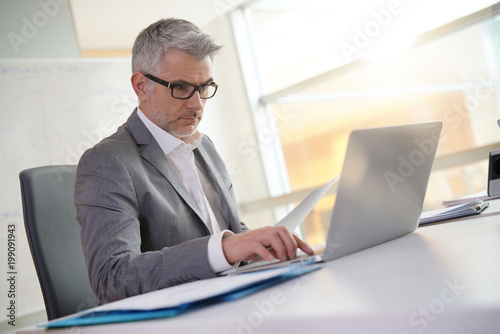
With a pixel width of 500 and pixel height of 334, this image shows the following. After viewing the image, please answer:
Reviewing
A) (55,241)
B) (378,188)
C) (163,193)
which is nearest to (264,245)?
(378,188)

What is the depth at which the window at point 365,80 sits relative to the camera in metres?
3.75

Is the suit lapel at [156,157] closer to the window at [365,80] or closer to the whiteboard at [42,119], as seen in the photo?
the whiteboard at [42,119]

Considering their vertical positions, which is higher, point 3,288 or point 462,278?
point 462,278

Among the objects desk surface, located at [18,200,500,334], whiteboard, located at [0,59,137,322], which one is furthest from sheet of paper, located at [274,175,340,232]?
whiteboard, located at [0,59,137,322]

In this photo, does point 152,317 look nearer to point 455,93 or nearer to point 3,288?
point 3,288

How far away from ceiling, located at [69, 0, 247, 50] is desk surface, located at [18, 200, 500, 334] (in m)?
4.08

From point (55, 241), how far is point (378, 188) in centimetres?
86

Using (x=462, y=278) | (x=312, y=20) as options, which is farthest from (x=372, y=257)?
(x=312, y=20)

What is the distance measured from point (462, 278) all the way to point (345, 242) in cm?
33

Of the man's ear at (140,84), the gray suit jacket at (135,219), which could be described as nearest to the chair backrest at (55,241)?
the gray suit jacket at (135,219)

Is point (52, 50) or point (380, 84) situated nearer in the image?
point (52, 50)

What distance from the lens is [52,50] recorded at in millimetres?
3551

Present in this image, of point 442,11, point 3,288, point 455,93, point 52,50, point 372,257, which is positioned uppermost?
point 52,50

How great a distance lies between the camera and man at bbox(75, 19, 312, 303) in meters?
0.84
